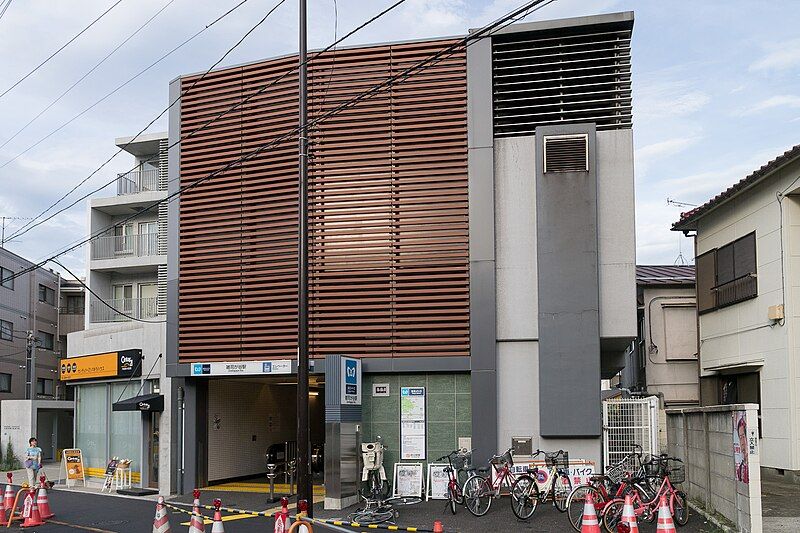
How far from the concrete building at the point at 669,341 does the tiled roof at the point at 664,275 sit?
4cm

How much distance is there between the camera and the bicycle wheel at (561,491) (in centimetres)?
1783

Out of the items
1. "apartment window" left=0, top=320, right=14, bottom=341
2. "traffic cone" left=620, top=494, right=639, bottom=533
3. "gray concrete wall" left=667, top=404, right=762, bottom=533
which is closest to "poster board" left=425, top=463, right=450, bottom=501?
"gray concrete wall" left=667, top=404, right=762, bottom=533

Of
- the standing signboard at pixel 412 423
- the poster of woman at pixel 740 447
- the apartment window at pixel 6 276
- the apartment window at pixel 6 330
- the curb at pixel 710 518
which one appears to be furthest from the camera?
the apartment window at pixel 6 276

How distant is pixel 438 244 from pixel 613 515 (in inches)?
321

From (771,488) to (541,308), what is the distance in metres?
6.95

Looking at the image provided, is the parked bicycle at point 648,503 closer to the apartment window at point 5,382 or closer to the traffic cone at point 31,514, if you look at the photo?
the traffic cone at point 31,514

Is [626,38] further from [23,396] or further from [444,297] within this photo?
[23,396]

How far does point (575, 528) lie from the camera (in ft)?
50.6

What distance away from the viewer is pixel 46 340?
5362 cm

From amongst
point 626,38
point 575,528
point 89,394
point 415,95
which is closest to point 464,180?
point 415,95

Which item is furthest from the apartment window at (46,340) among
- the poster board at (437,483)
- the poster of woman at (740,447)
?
the poster of woman at (740,447)

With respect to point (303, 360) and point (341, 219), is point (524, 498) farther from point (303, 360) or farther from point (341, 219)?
point (341, 219)

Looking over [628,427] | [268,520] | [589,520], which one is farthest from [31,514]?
[628,427]

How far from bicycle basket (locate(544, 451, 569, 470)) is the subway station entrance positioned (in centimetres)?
626
